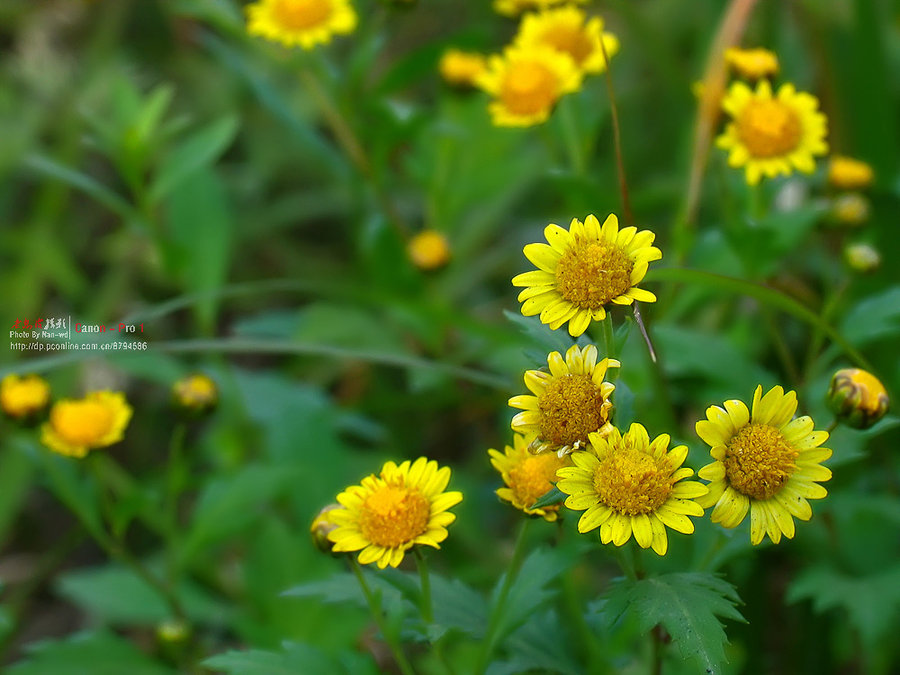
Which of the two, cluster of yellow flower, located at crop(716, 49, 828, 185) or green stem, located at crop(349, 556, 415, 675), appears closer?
green stem, located at crop(349, 556, 415, 675)

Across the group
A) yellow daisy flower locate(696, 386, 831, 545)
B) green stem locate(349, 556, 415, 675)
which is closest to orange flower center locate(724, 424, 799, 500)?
yellow daisy flower locate(696, 386, 831, 545)

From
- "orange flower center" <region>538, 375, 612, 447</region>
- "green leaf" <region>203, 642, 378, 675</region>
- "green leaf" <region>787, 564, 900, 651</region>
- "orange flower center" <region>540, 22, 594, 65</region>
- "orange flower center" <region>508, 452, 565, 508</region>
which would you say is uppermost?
"orange flower center" <region>540, 22, 594, 65</region>

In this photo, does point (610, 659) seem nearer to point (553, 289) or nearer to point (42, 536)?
point (553, 289)

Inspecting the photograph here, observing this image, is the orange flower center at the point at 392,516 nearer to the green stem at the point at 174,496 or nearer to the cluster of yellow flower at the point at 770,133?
the green stem at the point at 174,496

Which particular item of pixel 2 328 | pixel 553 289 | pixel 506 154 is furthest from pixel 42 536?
pixel 553 289

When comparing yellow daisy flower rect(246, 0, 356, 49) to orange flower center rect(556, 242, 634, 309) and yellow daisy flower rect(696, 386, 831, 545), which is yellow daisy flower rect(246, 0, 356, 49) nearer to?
orange flower center rect(556, 242, 634, 309)

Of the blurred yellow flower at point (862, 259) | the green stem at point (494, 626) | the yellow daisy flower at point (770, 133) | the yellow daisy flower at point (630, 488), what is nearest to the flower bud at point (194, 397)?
the green stem at point (494, 626)

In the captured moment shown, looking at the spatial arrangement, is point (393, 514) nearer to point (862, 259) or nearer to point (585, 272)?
point (585, 272)
